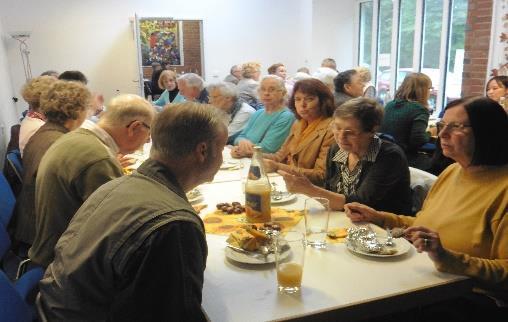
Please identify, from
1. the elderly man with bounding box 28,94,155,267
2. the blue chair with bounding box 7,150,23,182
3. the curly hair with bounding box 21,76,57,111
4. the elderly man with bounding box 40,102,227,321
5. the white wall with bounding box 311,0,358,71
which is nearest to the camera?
the elderly man with bounding box 40,102,227,321

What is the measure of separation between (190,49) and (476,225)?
267 inches

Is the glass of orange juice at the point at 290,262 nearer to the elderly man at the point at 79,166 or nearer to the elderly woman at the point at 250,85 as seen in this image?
the elderly man at the point at 79,166

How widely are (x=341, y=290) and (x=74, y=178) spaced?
3.28 ft

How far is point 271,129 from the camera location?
337 cm

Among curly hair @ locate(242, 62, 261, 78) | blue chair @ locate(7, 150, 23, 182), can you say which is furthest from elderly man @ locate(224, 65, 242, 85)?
blue chair @ locate(7, 150, 23, 182)

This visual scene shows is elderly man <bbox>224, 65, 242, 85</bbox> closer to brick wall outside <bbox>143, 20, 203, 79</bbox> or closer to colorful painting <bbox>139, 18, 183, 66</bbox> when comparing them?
brick wall outside <bbox>143, 20, 203, 79</bbox>

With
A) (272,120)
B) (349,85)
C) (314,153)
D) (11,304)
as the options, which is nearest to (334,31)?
(349,85)

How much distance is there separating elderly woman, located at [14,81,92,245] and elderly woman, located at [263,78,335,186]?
1053mm

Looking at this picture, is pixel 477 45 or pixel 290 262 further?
pixel 477 45

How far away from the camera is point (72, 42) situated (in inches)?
271

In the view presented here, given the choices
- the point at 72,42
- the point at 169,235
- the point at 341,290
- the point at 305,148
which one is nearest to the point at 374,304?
the point at 341,290

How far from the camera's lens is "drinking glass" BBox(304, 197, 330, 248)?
159 cm

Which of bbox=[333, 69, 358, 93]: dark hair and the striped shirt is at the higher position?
bbox=[333, 69, 358, 93]: dark hair

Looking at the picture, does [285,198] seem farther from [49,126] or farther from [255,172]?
[49,126]
